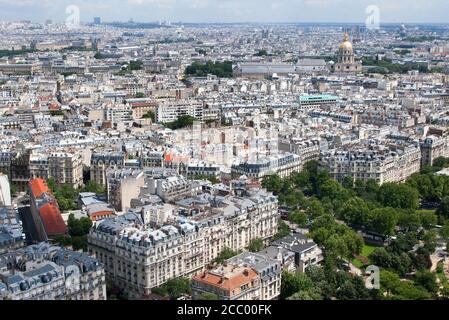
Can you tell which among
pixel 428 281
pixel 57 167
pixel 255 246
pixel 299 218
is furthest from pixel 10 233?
pixel 428 281

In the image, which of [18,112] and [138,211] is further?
[18,112]

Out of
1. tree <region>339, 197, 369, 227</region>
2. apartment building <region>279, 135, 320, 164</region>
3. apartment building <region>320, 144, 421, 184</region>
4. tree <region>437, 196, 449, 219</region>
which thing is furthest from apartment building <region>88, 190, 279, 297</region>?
apartment building <region>279, 135, 320, 164</region>

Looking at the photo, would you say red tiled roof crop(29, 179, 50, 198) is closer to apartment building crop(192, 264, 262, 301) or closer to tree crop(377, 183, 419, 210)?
apartment building crop(192, 264, 262, 301)

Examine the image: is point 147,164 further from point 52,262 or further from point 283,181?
point 52,262

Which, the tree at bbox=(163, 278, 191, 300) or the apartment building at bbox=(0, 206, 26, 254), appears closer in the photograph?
the tree at bbox=(163, 278, 191, 300)

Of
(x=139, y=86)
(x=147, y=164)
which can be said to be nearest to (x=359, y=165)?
(x=147, y=164)
